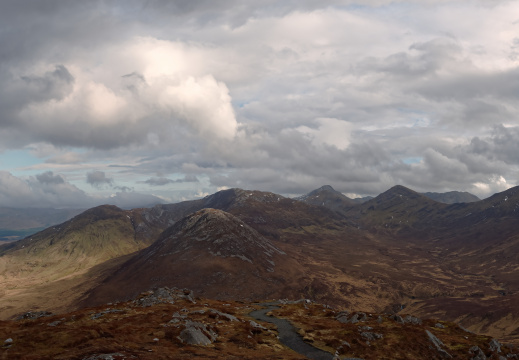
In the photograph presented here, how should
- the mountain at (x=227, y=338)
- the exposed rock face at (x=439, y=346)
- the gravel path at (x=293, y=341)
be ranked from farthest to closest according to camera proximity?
1. the exposed rock face at (x=439, y=346)
2. the gravel path at (x=293, y=341)
3. the mountain at (x=227, y=338)

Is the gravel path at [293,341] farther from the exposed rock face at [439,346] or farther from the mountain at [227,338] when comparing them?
the exposed rock face at [439,346]

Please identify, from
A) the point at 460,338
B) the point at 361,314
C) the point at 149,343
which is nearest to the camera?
the point at 149,343

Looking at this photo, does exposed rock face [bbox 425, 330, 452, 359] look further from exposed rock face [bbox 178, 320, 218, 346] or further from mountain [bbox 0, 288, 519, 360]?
exposed rock face [bbox 178, 320, 218, 346]

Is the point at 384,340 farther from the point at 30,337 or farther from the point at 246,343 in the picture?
the point at 30,337

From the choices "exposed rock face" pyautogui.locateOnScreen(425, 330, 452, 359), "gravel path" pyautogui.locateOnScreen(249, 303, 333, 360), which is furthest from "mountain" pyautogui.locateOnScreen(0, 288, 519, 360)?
"gravel path" pyautogui.locateOnScreen(249, 303, 333, 360)

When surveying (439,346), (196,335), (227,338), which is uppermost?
(196,335)

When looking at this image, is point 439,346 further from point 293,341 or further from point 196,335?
point 196,335

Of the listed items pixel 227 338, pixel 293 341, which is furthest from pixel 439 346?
pixel 227 338

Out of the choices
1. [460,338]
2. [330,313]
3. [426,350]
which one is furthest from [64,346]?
[460,338]

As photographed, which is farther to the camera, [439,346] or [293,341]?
[439,346]

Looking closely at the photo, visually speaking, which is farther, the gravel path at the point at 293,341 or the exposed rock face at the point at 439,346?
the exposed rock face at the point at 439,346

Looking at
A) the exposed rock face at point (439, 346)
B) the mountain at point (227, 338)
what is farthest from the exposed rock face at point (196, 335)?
the exposed rock face at point (439, 346)
